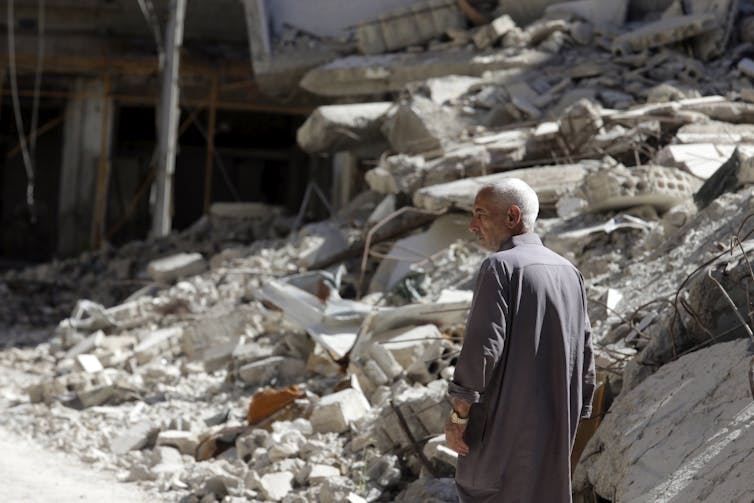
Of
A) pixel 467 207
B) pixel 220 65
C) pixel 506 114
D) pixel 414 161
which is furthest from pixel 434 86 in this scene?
pixel 220 65

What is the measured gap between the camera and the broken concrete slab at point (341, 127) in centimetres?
1259

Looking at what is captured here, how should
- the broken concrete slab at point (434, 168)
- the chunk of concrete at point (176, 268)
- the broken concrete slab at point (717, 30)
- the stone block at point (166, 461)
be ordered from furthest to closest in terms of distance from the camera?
the broken concrete slab at point (717, 30) < the chunk of concrete at point (176, 268) < the broken concrete slab at point (434, 168) < the stone block at point (166, 461)

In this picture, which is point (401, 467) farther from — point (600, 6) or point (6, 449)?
point (600, 6)

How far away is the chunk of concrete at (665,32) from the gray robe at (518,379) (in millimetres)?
9158

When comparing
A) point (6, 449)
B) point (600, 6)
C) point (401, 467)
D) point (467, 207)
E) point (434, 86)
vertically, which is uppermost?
point (600, 6)

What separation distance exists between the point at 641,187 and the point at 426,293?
1.69 meters

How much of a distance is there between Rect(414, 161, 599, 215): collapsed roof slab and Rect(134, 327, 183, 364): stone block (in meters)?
2.29

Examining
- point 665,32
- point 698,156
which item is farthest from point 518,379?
point 665,32

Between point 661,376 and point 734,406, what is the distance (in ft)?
1.95

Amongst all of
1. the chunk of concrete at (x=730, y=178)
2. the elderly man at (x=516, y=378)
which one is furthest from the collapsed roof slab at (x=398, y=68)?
the elderly man at (x=516, y=378)

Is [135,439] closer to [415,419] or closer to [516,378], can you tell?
[415,419]

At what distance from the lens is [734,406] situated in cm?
399

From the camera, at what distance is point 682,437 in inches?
160

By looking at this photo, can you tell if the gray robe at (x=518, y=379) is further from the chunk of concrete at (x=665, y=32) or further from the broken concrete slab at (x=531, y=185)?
the chunk of concrete at (x=665, y=32)
